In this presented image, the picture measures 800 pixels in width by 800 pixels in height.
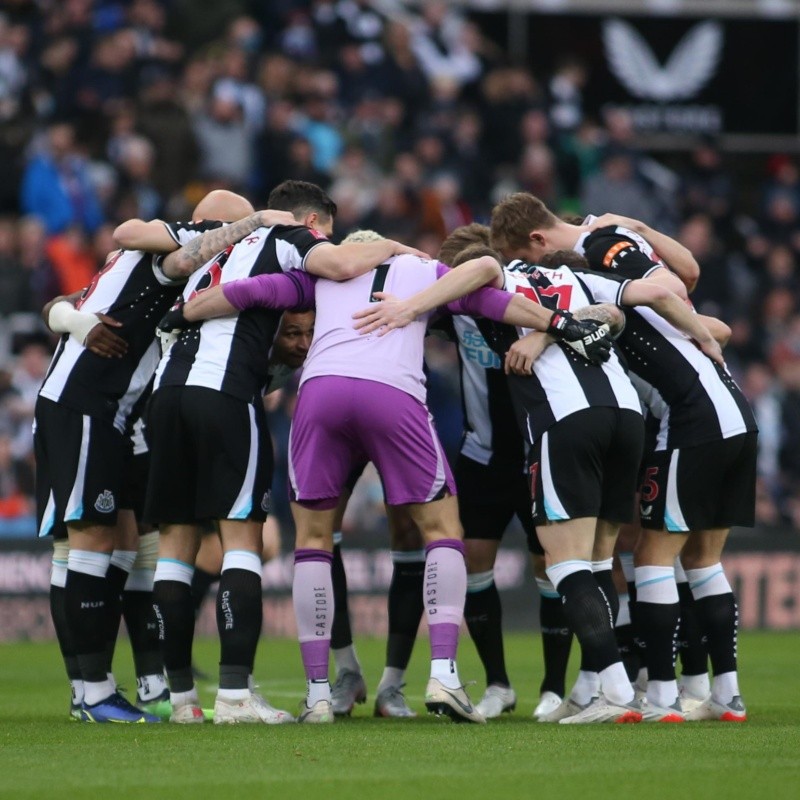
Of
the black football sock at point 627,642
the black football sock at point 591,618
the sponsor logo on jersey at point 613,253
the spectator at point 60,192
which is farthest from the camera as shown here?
the spectator at point 60,192

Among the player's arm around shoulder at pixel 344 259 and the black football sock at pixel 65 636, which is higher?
the player's arm around shoulder at pixel 344 259

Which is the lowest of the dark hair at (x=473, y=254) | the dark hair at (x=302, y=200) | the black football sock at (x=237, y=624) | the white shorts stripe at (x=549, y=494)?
the black football sock at (x=237, y=624)

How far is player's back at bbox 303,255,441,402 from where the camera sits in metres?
6.90

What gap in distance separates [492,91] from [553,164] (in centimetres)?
129

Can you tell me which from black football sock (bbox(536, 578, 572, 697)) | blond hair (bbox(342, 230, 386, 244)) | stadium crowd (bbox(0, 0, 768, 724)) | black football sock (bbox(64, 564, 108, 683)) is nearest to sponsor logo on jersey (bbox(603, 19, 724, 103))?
stadium crowd (bbox(0, 0, 768, 724))

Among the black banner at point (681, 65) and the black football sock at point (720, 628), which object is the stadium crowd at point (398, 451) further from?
the black banner at point (681, 65)

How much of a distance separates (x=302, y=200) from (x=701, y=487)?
2328 mm

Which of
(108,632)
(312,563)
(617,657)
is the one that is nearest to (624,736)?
(617,657)

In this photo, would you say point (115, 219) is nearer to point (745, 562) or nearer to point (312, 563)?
point (745, 562)

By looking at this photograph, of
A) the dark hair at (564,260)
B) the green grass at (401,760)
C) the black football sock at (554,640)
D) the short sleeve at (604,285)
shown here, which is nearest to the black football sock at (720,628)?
the green grass at (401,760)

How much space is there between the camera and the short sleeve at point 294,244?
7.05 meters

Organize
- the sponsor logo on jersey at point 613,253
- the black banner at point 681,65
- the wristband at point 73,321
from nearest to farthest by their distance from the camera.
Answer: the wristband at point 73,321, the sponsor logo on jersey at point 613,253, the black banner at point 681,65

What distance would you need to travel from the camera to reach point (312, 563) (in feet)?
22.8

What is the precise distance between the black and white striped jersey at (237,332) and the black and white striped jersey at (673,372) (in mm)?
1463
